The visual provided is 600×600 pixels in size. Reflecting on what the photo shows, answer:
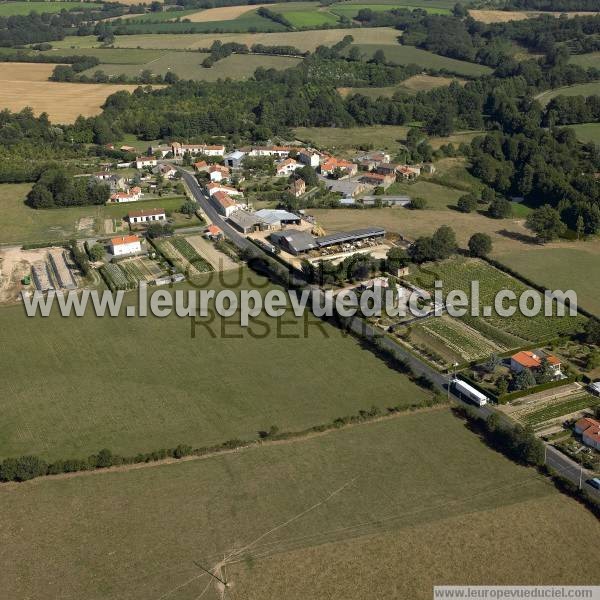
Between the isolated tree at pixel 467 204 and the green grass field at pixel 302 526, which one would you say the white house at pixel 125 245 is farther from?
the isolated tree at pixel 467 204

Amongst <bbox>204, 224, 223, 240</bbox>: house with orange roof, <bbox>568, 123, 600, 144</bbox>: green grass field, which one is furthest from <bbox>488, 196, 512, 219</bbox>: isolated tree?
<bbox>568, 123, 600, 144</bbox>: green grass field

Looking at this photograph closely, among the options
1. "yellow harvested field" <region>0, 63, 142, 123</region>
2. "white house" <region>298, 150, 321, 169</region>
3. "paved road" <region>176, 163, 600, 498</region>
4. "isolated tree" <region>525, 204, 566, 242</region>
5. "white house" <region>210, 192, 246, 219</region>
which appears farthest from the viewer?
"yellow harvested field" <region>0, 63, 142, 123</region>

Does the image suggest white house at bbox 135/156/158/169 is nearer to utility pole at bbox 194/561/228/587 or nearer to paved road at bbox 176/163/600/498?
→ paved road at bbox 176/163/600/498

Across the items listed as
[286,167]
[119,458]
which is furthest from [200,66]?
[119,458]

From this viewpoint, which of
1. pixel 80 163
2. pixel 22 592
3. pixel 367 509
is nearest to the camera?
pixel 22 592

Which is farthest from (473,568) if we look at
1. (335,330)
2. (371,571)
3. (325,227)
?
(325,227)

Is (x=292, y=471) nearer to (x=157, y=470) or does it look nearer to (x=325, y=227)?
(x=157, y=470)

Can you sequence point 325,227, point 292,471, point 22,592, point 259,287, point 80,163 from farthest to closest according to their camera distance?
point 80,163 < point 325,227 < point 259,287 < point 292,471 < point 22,592
